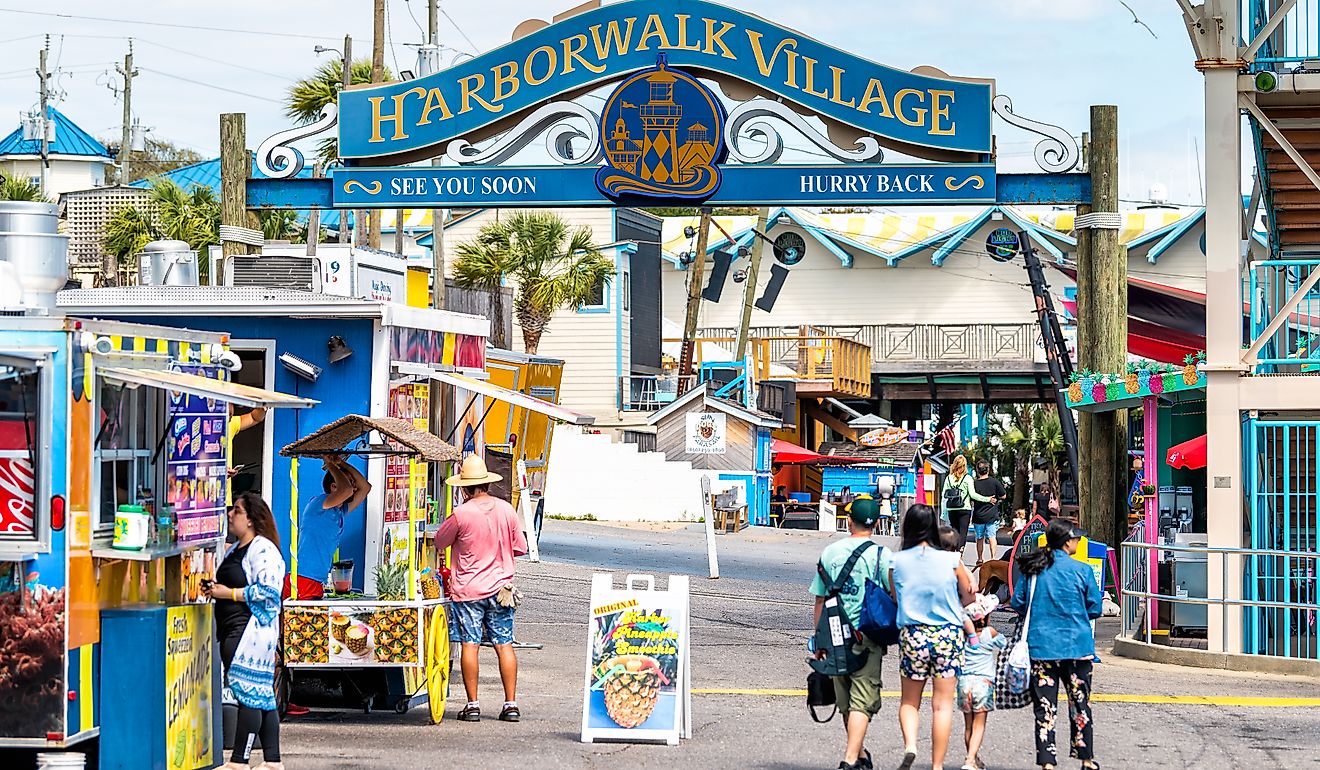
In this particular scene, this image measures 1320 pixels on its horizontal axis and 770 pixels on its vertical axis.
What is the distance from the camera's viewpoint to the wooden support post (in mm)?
16391

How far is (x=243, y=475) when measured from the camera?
13.4m

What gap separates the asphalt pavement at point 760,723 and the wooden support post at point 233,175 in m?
4.67

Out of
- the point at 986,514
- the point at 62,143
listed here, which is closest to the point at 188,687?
the point at 986,514

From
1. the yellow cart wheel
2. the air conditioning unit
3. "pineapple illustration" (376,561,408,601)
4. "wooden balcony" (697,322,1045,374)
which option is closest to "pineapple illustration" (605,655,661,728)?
the yellow cart wheel

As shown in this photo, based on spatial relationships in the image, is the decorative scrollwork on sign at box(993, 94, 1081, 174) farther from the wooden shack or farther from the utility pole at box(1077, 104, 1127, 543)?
the wooden shack

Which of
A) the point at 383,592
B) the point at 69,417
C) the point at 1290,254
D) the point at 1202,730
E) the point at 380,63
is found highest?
the point at 380,63

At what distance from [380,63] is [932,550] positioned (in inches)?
927

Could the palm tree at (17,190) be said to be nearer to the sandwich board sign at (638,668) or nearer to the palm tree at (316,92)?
the palm tree at (316,92)

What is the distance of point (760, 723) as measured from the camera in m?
12.0

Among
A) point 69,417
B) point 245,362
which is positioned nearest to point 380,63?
point 245,362

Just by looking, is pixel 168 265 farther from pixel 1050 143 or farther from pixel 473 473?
pixel 1050 143

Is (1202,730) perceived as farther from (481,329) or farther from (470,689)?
(481,329)

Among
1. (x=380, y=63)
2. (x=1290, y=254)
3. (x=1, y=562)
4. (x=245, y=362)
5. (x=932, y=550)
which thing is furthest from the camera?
(x=380, y=63)

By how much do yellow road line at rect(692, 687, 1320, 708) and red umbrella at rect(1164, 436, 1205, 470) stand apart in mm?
5910
